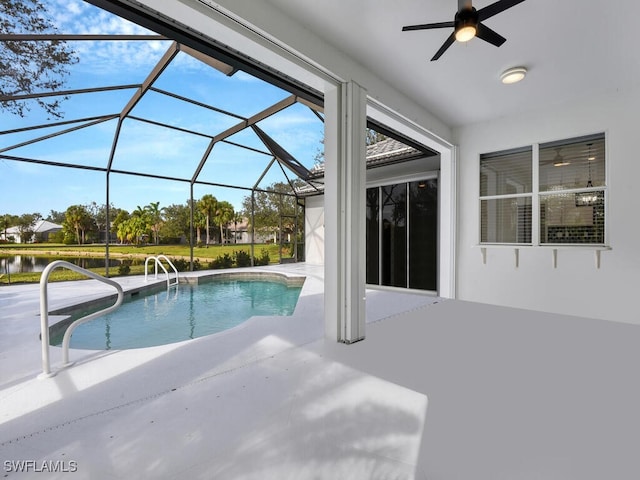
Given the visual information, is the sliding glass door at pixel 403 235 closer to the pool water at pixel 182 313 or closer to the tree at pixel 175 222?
the pool water at pixel 182 313

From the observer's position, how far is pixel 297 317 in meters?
3.66

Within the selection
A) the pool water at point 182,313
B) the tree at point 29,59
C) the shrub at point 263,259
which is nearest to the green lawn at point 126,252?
the shrub at point 263,259

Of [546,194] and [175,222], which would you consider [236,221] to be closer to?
[175,222]

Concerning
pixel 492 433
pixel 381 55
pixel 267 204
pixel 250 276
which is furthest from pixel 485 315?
pixel 267 204

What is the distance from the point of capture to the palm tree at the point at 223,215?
583 inches

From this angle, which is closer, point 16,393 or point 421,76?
point 16,393

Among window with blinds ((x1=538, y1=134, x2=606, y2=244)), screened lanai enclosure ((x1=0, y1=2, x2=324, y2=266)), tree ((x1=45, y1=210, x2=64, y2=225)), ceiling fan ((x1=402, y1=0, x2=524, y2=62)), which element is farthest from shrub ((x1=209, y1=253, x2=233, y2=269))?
ceiling fan ((x1=402, y1=0, x2=524, y2=62))

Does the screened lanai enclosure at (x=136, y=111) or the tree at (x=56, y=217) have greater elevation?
the screened lanai enclosure at (x=136, y=111)

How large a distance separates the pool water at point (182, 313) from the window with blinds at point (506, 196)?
3.85 metres

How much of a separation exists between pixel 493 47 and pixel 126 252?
48.7 ft

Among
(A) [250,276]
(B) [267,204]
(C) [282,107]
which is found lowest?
(A) [250,276]

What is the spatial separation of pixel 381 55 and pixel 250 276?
6821mm

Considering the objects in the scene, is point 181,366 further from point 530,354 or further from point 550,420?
point 530,354

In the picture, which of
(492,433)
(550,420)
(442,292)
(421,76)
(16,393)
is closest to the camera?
(492,433)
